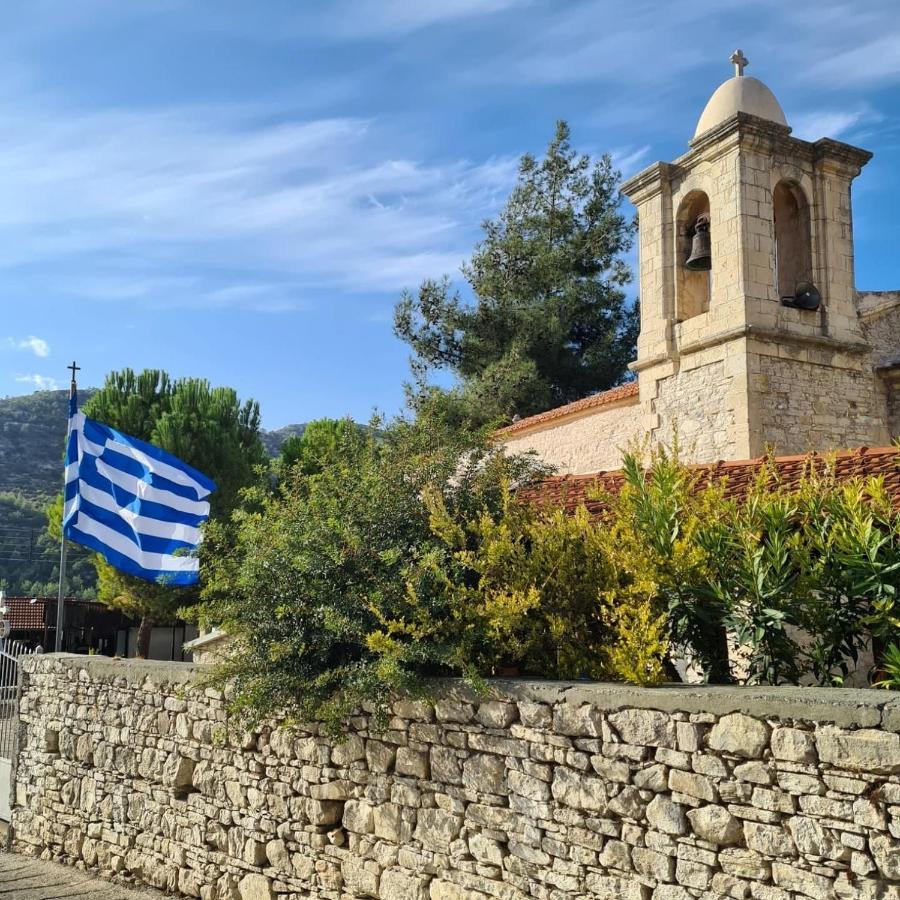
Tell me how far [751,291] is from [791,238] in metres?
1.70

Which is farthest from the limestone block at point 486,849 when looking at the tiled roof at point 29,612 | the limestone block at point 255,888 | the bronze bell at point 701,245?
the tiled roof at point 29,612

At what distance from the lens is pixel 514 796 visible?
5.38 meters

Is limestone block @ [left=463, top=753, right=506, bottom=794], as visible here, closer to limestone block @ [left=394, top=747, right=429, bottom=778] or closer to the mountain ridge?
limestone block @ [left=394, top=747, right=429, bottom=778]

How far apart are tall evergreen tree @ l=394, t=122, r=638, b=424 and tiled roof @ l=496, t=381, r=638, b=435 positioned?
714 centimetres

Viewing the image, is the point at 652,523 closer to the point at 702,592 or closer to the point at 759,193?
the point at 702,592

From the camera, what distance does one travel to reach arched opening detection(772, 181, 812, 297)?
1282 cm

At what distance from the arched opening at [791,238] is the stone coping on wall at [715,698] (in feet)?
29.5

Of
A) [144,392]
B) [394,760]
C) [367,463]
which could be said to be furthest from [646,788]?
[144,392]

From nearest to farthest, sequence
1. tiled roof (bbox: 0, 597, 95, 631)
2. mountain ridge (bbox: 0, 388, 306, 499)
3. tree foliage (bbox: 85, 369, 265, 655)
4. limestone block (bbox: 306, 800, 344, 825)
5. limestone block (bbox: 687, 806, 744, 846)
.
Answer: limestone block (bbox: 687, 806, 744, 846) < limestone block (bbox: 306, 800, 344, 825) < tree foliage (bbox: 85, 369, 265, 655) < tiled roof (bbox: 0, 597, 95, 631) < mountain ridge (bbox: 0, 388, 306, 499)

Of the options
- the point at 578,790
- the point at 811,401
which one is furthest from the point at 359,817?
the point at 811,401

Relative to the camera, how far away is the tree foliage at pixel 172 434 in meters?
22.1

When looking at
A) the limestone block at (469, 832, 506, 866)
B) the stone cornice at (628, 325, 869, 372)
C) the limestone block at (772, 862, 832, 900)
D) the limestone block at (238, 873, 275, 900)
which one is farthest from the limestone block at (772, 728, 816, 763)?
the stone cornice at (628, 325, 869, 372)

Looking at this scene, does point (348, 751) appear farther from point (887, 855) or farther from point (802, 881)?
point (887, 855)

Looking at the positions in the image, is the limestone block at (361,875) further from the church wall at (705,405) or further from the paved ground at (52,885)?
the church wall at (705,405)
